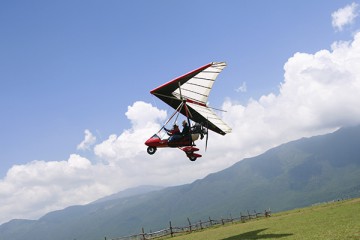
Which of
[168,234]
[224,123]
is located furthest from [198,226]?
[224,123]

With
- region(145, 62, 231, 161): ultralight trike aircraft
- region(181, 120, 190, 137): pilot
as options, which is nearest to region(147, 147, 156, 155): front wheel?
region(145, 62, 231, 161): ultralight trike aircraft

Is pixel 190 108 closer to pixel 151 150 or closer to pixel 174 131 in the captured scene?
pixel 174 131

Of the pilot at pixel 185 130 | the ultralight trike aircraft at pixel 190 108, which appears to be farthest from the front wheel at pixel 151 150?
the pilot at pixel 185 130

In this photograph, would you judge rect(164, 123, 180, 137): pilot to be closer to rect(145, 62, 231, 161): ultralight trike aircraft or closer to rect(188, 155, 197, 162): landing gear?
rect(145, 62, 231, 161): ultralight trike aircraft

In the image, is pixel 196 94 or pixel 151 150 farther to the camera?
pixel 196 94

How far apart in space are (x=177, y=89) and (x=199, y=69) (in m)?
2.16

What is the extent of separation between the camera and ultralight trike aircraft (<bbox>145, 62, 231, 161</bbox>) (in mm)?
25344

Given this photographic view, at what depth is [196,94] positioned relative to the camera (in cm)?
2680

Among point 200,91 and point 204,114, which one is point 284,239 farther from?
point 200,91

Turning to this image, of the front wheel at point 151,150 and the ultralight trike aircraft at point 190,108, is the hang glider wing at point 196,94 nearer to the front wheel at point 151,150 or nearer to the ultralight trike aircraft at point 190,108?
the ultralight trike aircraft at point 190,108

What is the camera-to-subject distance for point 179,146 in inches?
1005

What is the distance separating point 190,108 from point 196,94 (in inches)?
60.2

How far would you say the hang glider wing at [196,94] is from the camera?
83.5 ft

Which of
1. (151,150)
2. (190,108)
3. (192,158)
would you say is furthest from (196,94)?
(151,150)
